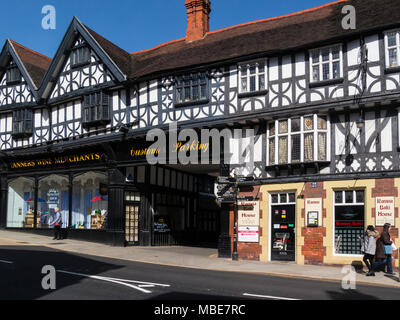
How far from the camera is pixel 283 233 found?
17781 millimetres

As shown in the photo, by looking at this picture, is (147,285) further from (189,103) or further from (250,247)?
(189,103)

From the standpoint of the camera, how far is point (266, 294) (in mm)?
9984

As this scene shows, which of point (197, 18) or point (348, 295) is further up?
point (197, 18)

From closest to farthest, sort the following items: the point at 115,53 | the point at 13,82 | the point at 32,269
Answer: the point at 32,269 < the point at 115,53 < the point at 13,82

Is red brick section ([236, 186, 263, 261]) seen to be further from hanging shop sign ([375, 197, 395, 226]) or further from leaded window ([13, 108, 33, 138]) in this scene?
leaded window ([13, 108, 33, 138])

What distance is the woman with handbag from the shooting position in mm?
14171

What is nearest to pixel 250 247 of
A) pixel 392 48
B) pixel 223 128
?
pixel 223 128

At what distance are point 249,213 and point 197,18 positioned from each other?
36.3 ft

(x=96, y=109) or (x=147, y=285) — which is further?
(x=96, y=109)

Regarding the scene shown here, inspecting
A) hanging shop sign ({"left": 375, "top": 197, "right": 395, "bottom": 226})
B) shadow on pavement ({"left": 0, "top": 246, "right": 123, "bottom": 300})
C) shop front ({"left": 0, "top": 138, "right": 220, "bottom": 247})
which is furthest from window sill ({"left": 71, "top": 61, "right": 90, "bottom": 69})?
hanging shop sign ({"left": 375, "top": 197, "right": 395, "bottom": 226})

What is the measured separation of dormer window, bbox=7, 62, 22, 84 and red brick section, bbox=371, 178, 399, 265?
21181 mm

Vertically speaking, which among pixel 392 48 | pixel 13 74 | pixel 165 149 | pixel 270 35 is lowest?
pixel 165 149

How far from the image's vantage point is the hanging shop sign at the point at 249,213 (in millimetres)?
18312
